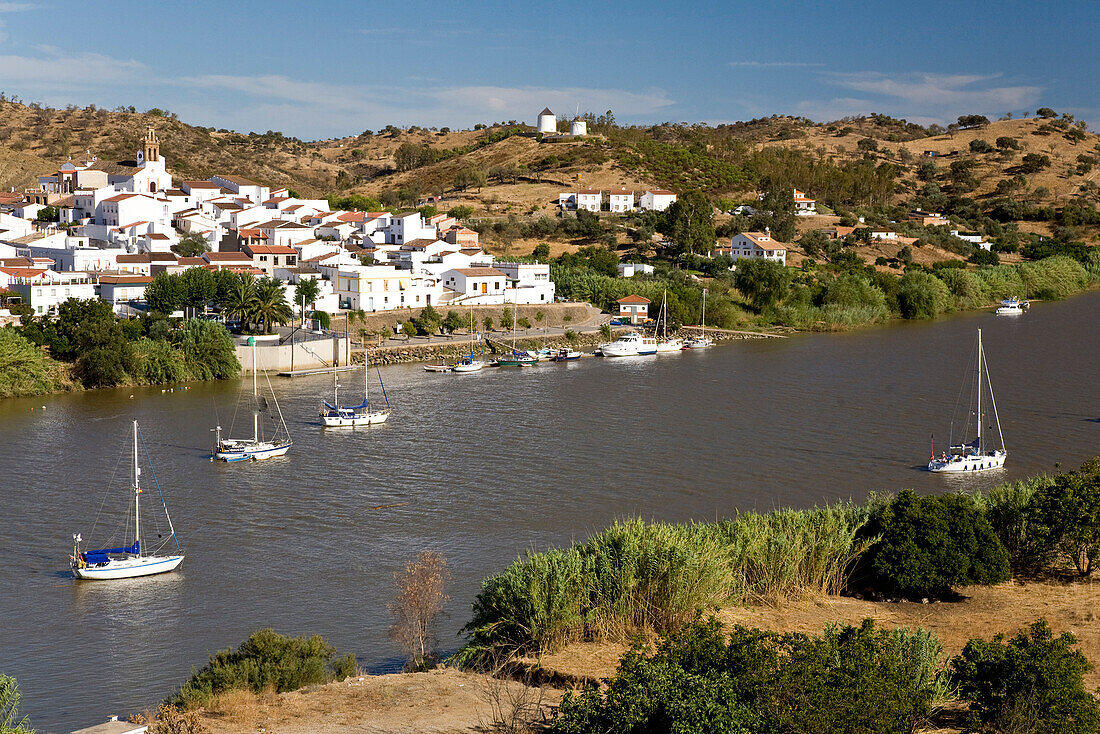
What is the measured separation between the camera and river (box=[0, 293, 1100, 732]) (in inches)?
495

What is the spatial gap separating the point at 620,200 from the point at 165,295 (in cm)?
2961

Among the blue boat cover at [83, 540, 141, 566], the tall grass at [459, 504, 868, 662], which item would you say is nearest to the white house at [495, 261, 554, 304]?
the blue boat cover at [83, 540, 141, 566]

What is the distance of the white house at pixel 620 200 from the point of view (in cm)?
5566

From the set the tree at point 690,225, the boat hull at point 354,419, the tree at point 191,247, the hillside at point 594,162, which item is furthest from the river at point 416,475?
the hillside at point 594,162

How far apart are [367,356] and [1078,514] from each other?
74.1ft

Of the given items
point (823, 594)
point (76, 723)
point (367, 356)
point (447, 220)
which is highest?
point (447, 220)

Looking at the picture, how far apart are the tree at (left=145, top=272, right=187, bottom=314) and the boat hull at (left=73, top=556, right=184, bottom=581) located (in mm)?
17444

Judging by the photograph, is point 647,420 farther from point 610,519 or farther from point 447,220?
point 447,220

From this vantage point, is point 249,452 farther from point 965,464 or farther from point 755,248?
point 755,248

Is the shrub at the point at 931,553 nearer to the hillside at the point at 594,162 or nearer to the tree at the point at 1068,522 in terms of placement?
the tree at the point at 1068,522

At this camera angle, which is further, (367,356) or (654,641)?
(367,356)

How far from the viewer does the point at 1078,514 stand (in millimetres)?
12547

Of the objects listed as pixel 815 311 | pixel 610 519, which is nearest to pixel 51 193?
pixel 815 311

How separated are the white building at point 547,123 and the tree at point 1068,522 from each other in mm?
62080
